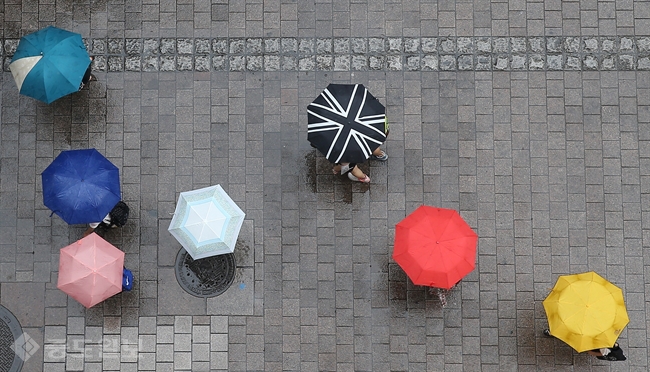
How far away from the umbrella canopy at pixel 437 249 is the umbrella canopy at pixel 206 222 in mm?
2723

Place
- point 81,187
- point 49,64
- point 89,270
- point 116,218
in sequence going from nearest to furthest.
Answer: point 81,187, point 89,270, point 49,64, point 116,218

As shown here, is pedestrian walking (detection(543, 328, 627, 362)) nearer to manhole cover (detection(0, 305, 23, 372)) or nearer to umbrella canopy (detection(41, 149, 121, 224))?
umbrella canopy (detection(41, 149, 121, 224))

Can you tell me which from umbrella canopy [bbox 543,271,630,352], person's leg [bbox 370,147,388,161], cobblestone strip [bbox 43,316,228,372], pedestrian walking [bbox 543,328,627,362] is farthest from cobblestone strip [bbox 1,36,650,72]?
pedestrian walking [bbox 543,328,627,362]

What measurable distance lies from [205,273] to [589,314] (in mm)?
6328

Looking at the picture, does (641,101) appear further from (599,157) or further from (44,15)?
(44,15)

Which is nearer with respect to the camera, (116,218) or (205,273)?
(116,218)

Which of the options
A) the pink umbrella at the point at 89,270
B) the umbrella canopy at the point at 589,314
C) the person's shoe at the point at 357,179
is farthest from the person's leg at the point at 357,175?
the pink umbrella at the point at 89,270

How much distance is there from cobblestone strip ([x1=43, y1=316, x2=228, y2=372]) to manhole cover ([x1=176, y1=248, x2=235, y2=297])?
1.60 ft

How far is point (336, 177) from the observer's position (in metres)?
11.2

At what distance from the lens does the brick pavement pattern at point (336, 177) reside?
1088 cm

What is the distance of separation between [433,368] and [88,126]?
24.6 ft

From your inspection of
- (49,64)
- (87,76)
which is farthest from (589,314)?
(49,64)

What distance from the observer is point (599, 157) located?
11164mm

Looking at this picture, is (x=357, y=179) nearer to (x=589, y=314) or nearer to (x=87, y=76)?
(x=589, y=314)
